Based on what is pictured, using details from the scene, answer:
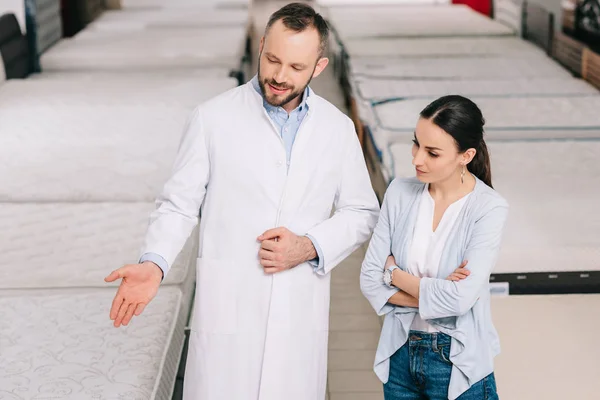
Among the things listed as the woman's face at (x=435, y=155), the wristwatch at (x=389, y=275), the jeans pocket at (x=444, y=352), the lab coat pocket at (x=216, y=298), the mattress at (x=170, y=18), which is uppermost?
the woman's face at (x=435, y=155)

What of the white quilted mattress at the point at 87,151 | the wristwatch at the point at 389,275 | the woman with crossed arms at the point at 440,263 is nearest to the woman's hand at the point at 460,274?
the woman with crossed arms at the point at 440,263

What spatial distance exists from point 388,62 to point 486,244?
13.7ft

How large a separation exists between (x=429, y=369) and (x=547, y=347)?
39.2 inches

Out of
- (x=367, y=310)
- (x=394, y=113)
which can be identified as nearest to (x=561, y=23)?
(x=394, y=113)

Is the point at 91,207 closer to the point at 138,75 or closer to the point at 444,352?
the point at 444,352

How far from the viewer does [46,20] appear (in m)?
5.96

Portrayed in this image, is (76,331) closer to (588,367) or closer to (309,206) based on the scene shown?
(309,206)

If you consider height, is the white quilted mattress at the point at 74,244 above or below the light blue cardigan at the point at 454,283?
below

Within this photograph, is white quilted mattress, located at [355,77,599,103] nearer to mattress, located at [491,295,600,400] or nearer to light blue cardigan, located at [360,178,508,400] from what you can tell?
mattress, located at [491,295,600,400]

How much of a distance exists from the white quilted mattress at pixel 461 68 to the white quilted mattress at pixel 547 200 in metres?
1.42

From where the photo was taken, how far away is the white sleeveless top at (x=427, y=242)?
1.65 m

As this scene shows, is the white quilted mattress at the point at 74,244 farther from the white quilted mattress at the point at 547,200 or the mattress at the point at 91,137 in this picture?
the white quilted mattress at the point at 547,200

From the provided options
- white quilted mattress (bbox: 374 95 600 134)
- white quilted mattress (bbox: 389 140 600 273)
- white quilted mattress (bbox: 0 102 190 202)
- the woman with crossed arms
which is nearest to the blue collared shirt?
the woman with crossed arms

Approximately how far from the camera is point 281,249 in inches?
64.8
